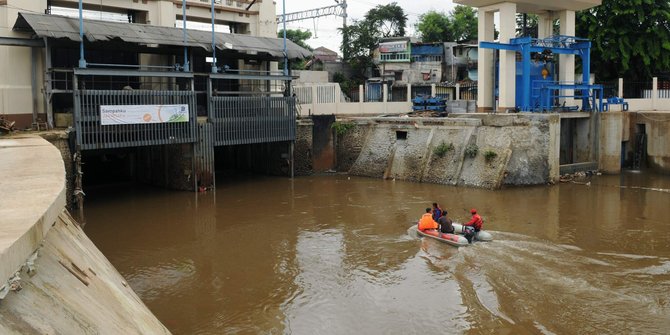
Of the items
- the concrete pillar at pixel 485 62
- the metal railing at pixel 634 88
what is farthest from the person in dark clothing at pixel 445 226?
the metal railing at pixel 634 88

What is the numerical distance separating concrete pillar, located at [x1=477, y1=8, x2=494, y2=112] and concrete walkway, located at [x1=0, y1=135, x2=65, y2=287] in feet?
78.5

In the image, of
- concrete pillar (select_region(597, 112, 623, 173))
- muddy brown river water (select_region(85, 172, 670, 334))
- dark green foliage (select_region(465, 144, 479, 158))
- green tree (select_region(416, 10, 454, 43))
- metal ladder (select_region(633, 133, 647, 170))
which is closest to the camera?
muddy brown river water (select_region(85, 172, 670, 334))

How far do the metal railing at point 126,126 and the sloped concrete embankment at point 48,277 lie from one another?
1126cm

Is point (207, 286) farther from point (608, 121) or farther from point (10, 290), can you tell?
point (608, 121)

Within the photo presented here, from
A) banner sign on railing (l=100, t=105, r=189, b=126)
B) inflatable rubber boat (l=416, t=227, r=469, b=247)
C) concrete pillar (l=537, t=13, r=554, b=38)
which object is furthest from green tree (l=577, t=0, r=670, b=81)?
banner sign on railing (l=100, t=105, r=189, b=126)

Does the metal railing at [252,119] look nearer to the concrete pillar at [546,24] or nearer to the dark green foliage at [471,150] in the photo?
the dark green foliage at [471,150]

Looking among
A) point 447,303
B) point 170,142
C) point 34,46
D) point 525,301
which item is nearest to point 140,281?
point 447,303

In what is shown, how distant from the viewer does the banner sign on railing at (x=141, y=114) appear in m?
21.3

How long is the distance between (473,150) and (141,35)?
14.4 meters

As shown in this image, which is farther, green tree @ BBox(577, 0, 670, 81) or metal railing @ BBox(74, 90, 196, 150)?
green tree @ BBox(577, 0, 670, 81)

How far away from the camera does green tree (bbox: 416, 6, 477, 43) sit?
57594 millimetres

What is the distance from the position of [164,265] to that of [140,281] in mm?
1426

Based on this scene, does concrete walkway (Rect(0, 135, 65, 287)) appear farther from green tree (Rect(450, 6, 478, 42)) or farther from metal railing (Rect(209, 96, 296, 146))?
green tree (Rect(450, 6, 478, 42))

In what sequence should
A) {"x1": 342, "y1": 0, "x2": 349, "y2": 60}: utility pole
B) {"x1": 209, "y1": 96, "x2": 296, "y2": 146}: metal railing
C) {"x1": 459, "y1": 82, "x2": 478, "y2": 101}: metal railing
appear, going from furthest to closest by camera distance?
{"x1": 342, "y1": 0, "x2": 349, "y2": 60}: utility pole < {"x1": 459, "y1": 82, "x2": 478, "y2": 101}: metal railing < {"x1": 209, "y1": 96, "x2": 296, "y2": 146}: metal railing
